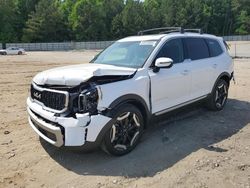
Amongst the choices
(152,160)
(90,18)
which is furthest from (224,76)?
(90,18)

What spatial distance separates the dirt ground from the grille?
2.79 ft

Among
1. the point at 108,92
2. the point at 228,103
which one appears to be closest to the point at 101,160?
the point at 108,92

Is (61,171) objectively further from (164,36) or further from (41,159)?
(164,36)

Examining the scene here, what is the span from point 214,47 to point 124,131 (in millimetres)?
3636

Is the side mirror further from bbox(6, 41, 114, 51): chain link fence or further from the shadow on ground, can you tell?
bbox(6, 41, 114, 51): chain link fence

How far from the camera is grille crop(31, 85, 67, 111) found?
15.5 feet

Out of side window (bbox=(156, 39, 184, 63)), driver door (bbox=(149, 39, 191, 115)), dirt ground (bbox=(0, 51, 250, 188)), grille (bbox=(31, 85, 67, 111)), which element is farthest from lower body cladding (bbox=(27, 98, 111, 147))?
side window (bbox=(156, 39, 184, 63))

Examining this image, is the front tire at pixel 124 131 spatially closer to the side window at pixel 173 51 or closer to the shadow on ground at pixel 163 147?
the shadow on ground at pixel 163 147

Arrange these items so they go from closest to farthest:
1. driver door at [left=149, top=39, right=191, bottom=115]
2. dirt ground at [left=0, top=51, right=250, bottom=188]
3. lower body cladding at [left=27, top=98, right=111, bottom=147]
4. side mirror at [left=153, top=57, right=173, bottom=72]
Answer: dirt ground at [left=0, top=51, right=250, bottom=188] < lower body cladding at [left=27, top=98, right=111, bottom=147] < side mirror at [left=153, top=57, right=173, bottom=72] < driver door at [left=149, top=39, right=191, bottom=115]

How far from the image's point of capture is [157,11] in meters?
95.1

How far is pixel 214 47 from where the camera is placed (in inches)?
303

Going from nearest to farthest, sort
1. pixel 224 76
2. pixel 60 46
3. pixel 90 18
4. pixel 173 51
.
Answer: pixel 173 51 → pixel 224 76 → pixel 60 46 → pixel 90 18

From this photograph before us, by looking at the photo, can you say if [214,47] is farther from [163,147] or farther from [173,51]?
[163,147]

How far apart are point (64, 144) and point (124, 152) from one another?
101 centimetres
